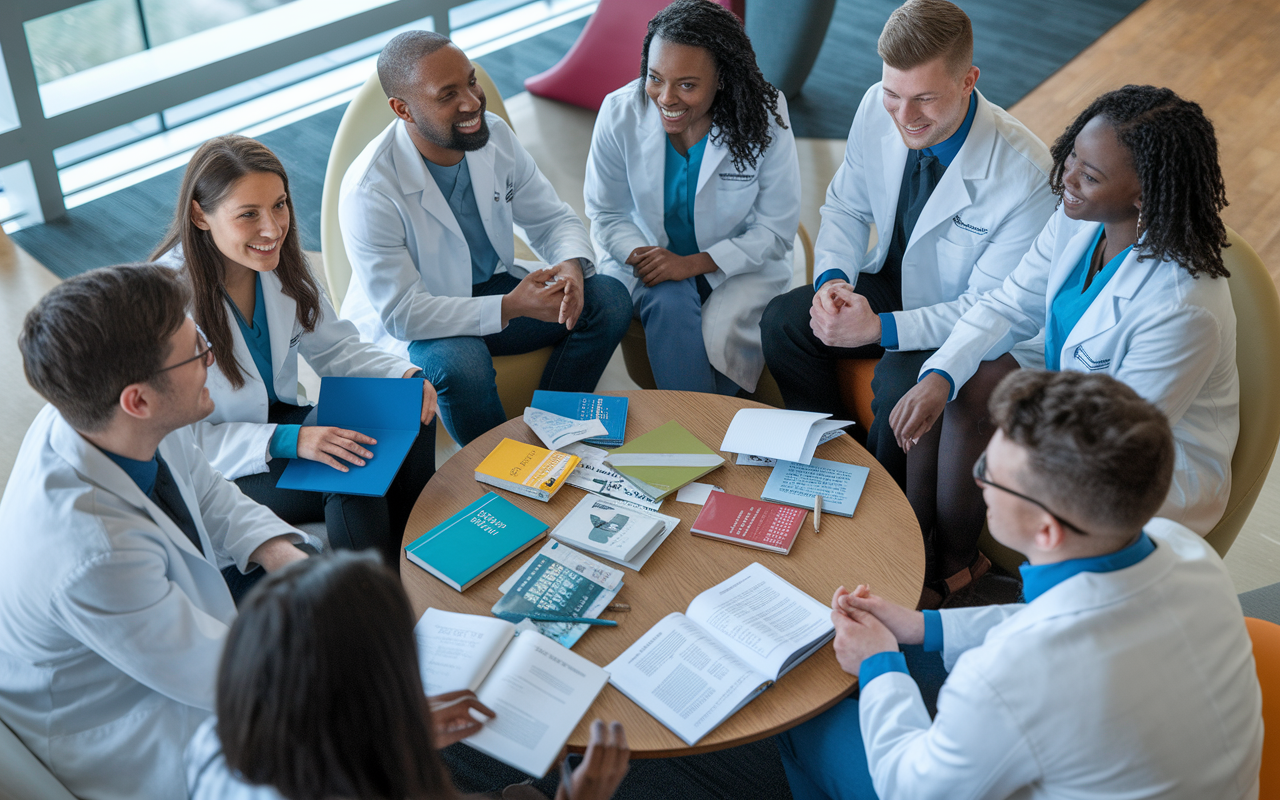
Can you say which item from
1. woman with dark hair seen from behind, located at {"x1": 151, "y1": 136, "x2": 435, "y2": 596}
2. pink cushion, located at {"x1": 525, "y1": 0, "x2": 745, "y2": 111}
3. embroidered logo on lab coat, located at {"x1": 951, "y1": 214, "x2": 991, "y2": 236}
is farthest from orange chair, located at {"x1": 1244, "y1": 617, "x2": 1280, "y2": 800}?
pink cushion, located at {"x1": 525, "y1": 0, "x2": 745, "y2": 111}

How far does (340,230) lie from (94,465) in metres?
1.59

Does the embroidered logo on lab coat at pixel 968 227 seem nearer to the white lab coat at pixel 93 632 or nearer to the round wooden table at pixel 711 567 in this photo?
the round wooden table at pixel 711 567

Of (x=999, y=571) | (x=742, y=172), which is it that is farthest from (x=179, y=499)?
(x=999, y=571)

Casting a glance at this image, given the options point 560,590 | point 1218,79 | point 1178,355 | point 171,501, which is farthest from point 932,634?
point 1218,79

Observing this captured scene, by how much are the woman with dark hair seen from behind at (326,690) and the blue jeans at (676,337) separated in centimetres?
176

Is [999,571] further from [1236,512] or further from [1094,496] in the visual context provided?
[1094,496]

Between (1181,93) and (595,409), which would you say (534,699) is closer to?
(595,409)

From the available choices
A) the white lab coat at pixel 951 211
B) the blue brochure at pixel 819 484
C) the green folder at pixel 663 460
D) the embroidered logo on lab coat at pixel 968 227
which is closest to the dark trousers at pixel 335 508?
the green folder at pixel 663 460

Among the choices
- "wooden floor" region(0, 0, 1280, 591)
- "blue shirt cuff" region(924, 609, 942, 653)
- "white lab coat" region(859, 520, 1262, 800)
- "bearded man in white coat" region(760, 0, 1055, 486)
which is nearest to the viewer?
"white lab coat" region(859, 520, 1262, 800)

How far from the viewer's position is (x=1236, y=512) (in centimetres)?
219

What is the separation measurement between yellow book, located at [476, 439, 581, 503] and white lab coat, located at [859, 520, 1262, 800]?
3.30ft

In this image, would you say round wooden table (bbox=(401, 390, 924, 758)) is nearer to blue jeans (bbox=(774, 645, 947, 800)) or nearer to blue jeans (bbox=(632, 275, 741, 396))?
blue jeans (bbox=(774, 645, 947, 800))

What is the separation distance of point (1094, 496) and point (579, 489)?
3.72 feet

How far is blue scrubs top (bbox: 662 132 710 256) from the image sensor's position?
9.68 ft
